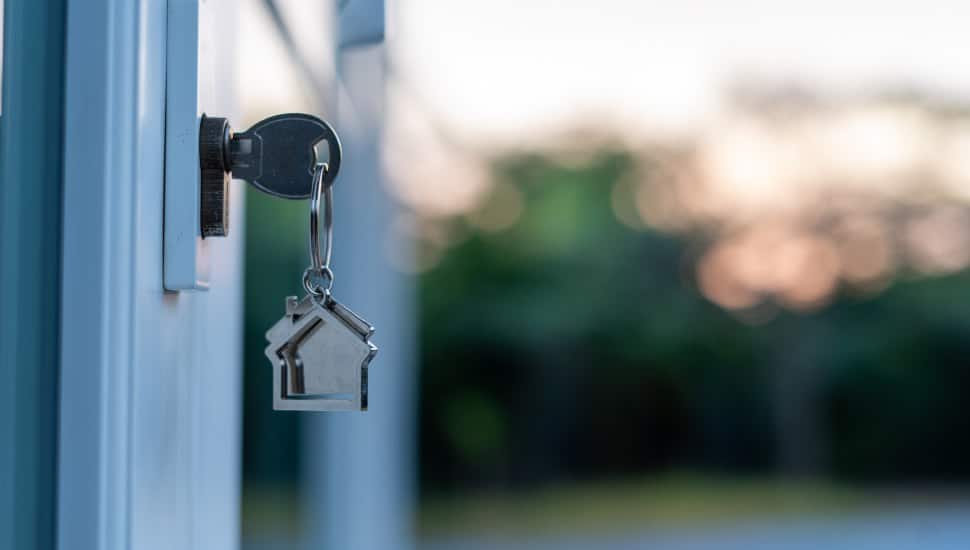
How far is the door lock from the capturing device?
387 millimetres

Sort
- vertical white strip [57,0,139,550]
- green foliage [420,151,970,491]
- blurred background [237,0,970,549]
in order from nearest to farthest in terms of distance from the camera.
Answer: vertical white strip [57,0,139,550]
blurred background [237,0,970,549]
green foliage [420,151,970,491]

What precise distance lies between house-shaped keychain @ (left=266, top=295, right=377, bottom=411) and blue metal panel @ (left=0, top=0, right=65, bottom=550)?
3.3 inches

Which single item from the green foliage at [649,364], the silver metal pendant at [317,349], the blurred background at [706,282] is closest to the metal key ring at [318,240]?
the silver metal pendant at [317,349]

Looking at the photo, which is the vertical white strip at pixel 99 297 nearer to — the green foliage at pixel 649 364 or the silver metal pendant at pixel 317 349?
the silver metal pendant at pixel 317 349

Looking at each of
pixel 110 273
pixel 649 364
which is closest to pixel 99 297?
pixel 110 273

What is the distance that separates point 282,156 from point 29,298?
112 mm

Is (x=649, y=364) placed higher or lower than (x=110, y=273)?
lower

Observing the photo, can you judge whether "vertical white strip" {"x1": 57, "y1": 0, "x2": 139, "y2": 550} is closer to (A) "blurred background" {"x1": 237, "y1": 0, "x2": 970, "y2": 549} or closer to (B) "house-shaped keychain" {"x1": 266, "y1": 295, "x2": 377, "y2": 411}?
(B) "house-shaped keychain" {"x1": 266, "y1": 295, "x2": 377, "y2": 411}

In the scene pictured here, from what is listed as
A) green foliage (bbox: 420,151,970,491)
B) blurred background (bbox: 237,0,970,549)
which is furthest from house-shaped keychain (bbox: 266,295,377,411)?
green foliage (bbox: 420,151,970,491)

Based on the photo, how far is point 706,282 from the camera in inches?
278

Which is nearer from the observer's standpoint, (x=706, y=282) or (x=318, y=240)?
(x=318, y=240)

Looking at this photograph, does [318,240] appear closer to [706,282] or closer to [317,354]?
[317,354]

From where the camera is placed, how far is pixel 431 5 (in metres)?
4.48

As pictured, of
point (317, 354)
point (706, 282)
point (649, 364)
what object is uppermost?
point (706, 282)
